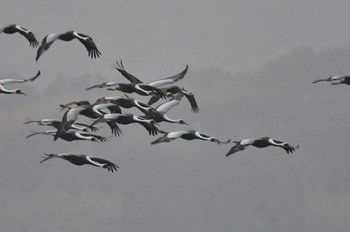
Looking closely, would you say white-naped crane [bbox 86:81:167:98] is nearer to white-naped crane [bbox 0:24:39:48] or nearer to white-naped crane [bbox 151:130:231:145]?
white-naped crane [bbox 151:130:231:145]

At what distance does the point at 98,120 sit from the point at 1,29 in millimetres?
10686

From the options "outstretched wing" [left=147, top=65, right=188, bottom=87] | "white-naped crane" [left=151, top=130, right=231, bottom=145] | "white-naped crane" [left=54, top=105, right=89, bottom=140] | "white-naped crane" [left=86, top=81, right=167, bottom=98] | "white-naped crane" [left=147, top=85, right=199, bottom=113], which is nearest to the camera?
"white-naped crane" [left=54, top=105, right=89, bottom=140]

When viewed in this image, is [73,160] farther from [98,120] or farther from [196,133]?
[196,133]

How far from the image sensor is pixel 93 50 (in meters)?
84.8

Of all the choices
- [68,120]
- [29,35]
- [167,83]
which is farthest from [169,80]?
[68,120]

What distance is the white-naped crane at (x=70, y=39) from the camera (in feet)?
276

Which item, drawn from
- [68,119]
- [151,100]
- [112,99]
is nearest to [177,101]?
[151,100]

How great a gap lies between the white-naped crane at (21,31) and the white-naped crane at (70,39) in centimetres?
287

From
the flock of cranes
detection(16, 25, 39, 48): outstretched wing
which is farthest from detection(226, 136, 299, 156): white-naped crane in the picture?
detection(16, 25, 39, 48): outstretched wing

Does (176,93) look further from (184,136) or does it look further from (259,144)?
(259,144)

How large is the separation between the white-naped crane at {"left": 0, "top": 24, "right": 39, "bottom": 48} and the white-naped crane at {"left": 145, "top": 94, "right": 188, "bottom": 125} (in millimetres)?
8617

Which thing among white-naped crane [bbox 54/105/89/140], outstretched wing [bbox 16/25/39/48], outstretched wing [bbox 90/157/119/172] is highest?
outstretched wing [bbox 16/25/39/48]

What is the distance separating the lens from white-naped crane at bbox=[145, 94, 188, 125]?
87125mm

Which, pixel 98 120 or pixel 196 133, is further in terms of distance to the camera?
pixel 196 133
